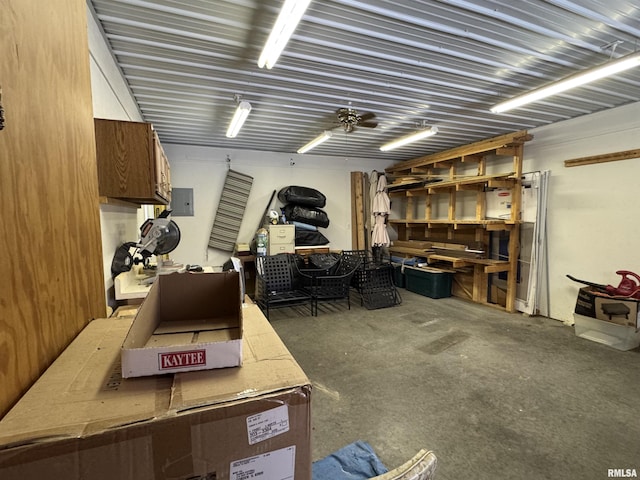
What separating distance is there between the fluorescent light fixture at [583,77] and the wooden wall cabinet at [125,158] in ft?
10.7

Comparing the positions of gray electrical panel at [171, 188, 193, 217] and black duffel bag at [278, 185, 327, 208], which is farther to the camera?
black duffel bag at [278, 185, 327, 208]

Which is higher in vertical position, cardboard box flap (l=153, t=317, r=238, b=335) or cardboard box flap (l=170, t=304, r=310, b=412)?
cardboard box flap (l=170, t=304, r=310, b=412)

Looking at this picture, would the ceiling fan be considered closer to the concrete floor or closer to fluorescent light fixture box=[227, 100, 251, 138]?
fluorescent light fixture box=[227, 100, 251, 138]

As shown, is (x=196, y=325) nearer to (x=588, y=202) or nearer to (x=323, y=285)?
(x=323, y=285)

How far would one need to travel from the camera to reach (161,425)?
538mm

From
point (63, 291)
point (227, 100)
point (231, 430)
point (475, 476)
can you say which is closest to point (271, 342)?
point (231, 430)

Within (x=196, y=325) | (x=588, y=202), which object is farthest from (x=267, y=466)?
(x=588, y=202)

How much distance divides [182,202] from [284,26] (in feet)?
13.7

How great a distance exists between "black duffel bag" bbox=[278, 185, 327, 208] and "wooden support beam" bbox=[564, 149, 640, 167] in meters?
3.81

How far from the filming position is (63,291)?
2.72ft

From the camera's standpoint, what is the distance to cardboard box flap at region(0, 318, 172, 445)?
502 mm

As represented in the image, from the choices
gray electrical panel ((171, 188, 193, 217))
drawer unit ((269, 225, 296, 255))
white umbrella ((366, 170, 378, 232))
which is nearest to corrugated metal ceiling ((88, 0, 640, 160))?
gray electrical panel ((171, 188, 193, 217))

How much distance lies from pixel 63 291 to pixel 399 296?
4.95 metres

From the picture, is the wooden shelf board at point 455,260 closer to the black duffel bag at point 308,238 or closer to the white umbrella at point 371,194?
the white umbrella at point 371,194
